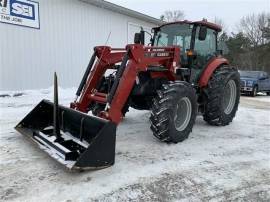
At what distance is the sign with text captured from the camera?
1114 cm

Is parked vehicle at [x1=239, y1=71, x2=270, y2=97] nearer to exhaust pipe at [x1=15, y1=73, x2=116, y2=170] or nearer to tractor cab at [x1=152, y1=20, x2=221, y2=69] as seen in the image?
tractor cab at [x1=152, y1=20, x2=221, y2=69]

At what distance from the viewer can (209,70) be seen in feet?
22.7

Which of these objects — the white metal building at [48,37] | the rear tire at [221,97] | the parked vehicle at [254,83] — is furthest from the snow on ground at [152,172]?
the parked vehicle at [254,83]

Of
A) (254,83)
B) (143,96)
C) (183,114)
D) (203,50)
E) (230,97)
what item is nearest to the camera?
(183,114)

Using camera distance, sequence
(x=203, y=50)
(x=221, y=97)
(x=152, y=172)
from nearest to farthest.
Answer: (x=152, y=172) < (x=221, y=97) < (x=203, y=50)

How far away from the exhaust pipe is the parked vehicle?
47.4 ft

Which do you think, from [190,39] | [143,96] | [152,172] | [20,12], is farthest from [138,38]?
[20,12]

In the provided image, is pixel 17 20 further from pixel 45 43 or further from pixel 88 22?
pixel 88 22

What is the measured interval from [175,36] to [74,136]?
3258 millimetres

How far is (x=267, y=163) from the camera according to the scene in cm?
490

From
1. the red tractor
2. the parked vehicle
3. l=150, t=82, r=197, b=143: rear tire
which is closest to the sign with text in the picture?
the red tractor

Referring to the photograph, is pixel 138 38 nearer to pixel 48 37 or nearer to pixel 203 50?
pixel 203 50

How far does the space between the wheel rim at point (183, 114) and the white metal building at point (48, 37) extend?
7665 millimetres

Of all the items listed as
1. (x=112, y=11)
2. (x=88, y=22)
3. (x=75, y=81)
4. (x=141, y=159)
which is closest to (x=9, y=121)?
(x=141, y=159)
